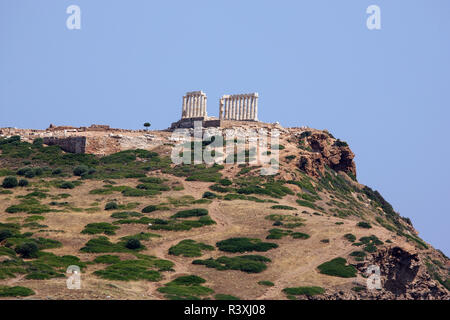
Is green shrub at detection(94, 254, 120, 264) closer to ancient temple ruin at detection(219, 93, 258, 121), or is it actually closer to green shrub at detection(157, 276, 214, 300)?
green shrub at detection(157, 276, 214, 300)

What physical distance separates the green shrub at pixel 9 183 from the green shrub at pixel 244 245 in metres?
27.2

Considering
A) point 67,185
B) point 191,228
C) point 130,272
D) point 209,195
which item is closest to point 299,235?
point 191,228

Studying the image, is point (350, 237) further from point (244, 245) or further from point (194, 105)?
point (194, 105)

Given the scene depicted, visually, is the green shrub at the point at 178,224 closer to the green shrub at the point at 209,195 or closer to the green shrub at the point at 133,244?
the green shrub at the point at 133,244

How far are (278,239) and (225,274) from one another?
980 centimetres

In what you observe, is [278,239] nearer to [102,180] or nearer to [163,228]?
[163,228]

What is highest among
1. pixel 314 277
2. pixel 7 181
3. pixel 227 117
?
pixel 227 117

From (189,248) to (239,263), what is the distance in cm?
574

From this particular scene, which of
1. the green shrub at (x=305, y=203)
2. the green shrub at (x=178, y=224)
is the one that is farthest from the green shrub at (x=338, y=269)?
the green shrub at (x=305, y=203)

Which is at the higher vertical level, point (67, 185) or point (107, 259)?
point (67, 185)

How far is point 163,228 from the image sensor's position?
70.1m

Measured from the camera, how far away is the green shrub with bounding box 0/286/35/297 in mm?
46719

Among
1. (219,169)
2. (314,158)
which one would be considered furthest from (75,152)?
(314,158)

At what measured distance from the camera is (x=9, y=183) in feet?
271
